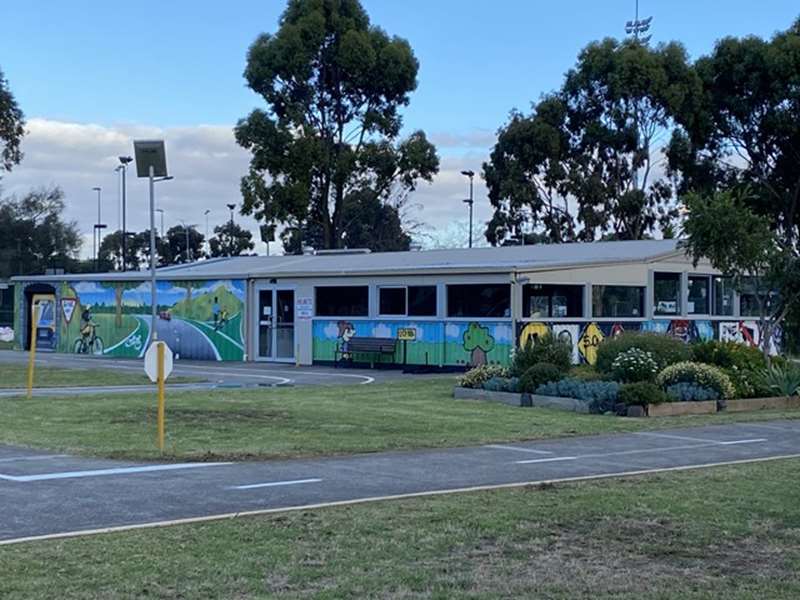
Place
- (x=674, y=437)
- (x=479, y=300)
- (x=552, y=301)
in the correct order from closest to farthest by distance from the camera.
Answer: (x=674, y=437)
(x=479, y=300)
(x=552, y=301)

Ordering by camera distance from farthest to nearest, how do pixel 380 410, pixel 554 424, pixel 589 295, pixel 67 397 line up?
1. pixel 589 295
2. pixel 67 397
3. pixel 380 410
4. pixel 554 424

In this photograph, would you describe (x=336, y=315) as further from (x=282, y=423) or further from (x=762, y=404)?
(x=282, y=423)

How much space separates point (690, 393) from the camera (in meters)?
20.1

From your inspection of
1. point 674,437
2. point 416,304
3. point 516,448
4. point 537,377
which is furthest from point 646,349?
point 416,304

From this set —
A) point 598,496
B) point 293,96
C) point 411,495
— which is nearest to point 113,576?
point 411,495

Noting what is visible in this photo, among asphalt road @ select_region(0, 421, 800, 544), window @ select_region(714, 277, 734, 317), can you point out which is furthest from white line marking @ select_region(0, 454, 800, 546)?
window @ select_region(714, 277, 734, 317)

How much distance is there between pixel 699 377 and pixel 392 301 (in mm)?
12256

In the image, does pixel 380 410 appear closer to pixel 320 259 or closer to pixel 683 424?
pixel 683 424

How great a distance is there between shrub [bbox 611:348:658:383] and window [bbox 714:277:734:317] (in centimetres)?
1386

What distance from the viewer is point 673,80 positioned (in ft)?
167

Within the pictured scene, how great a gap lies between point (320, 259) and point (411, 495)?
91.7 feet

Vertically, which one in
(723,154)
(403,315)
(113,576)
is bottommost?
(113,576)

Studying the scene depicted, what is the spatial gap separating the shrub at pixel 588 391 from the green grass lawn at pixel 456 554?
9.06 m

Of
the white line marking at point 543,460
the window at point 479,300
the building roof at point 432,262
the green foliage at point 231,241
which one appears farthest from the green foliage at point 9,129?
the green foliage at point 231,241
